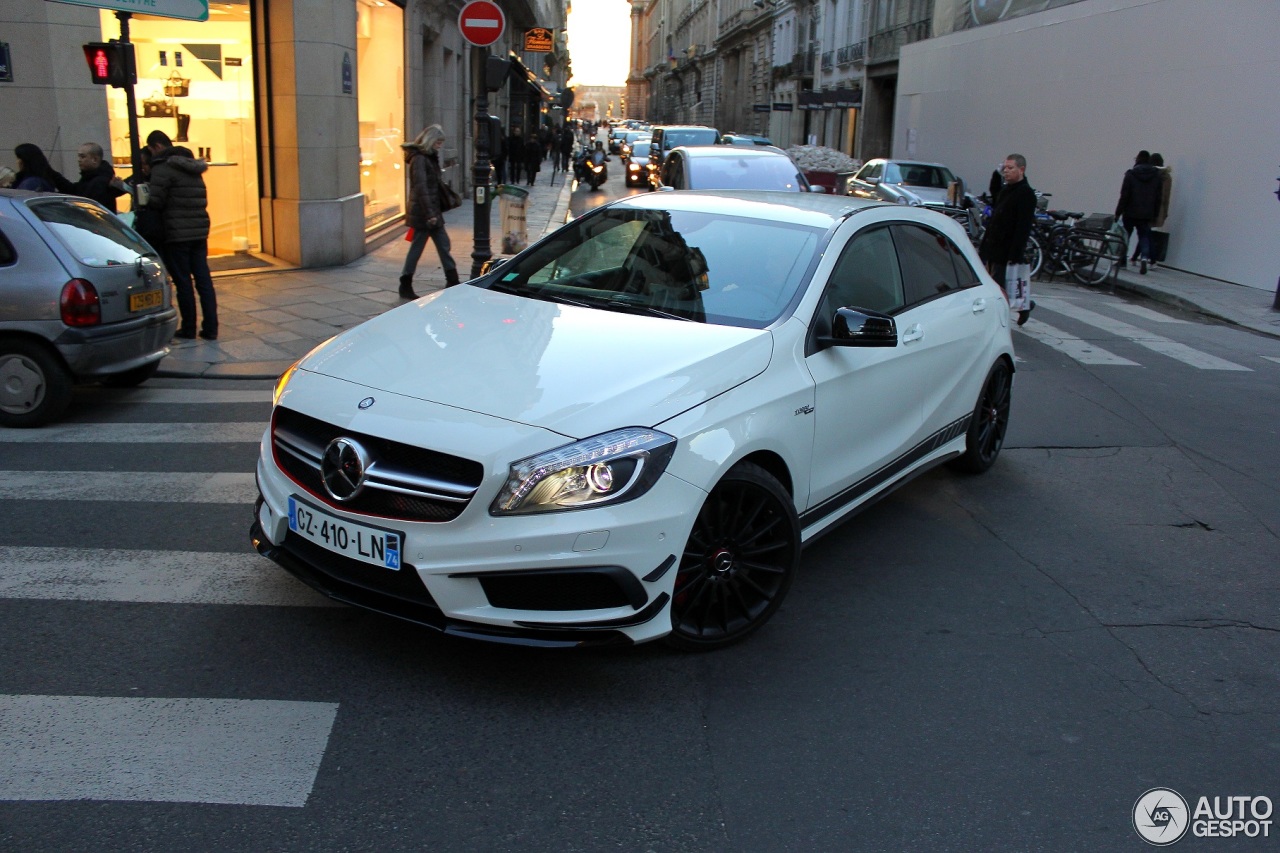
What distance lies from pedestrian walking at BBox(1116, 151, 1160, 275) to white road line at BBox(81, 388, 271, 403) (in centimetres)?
1408

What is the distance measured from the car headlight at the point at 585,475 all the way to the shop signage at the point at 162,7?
8055 mm

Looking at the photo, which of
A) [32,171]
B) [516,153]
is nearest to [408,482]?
[32,171]

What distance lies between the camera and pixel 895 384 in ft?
16.8

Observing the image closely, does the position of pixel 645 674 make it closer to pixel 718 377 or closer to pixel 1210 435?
pixel 718 377

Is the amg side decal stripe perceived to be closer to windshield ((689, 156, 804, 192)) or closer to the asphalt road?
the asphalt road

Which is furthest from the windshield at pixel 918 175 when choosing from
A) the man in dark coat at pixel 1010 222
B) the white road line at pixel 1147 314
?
the man in dark coat at pixel 1010 222

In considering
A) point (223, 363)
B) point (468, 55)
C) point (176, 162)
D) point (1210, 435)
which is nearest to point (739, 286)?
point (1210, 435)

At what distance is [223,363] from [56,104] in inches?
190

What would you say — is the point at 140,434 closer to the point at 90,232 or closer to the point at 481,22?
the point at 90,232

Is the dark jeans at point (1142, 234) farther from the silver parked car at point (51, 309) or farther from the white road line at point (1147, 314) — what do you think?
the silver parked car at point (51, 309)

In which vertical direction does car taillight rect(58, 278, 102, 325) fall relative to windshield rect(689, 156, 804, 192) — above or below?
below

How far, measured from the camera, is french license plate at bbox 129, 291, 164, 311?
7.48 m

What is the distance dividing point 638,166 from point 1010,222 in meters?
26.7

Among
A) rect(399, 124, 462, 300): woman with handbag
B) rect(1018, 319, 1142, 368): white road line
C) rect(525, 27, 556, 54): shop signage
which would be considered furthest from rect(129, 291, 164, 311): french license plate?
rect(525, 27, 556, 54): shop signage
